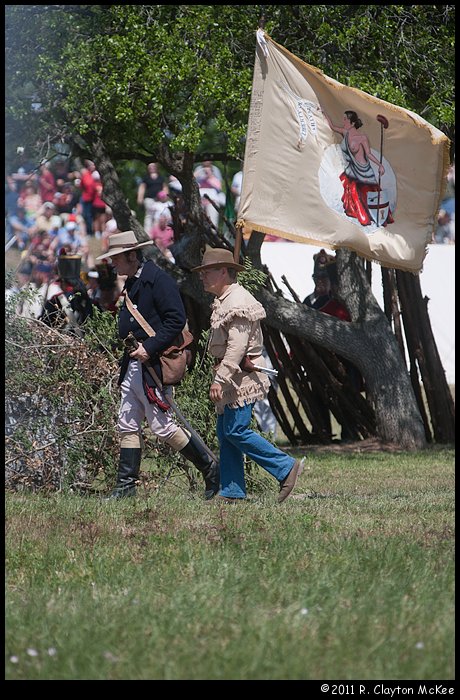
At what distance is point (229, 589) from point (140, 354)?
3163mm

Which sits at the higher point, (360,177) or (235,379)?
(360,177)

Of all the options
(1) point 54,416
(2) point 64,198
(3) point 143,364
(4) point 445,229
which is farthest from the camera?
(4) point 445,229

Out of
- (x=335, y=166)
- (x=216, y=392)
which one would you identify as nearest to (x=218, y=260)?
(x=216, y=392)

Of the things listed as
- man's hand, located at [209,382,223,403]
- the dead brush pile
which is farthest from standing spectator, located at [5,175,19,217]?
man's hand, located at [209,382,223,403]

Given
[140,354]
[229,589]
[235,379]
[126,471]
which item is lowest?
[229,589]

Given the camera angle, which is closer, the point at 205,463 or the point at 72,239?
the point at 205,463

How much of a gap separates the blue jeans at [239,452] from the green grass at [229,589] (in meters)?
0.20

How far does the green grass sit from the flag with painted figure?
2029 mm

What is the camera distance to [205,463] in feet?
28.5

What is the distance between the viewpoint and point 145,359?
8406 mm

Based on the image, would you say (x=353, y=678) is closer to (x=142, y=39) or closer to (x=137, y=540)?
(x=137, y=540)

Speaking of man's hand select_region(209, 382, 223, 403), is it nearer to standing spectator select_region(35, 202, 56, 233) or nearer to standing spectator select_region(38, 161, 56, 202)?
standing spectator select_region(35, 202, 56, 233)

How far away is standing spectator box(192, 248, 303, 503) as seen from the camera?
8.22 m

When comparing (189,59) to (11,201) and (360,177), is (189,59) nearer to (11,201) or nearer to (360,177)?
(360,177)
